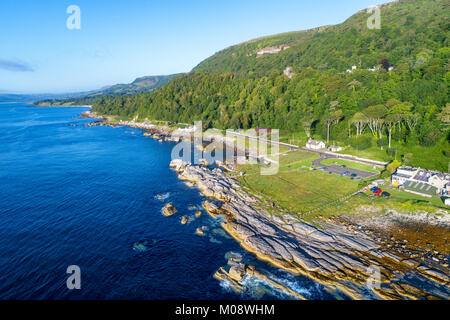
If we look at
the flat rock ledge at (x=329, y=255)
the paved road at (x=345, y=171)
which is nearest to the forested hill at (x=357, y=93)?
the paved road at (x=345, y=171)

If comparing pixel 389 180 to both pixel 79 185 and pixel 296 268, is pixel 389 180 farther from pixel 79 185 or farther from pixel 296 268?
pixel 79 185

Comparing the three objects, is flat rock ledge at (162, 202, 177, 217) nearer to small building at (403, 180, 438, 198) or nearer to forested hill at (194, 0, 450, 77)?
small building at (403, 180, 438, 198)

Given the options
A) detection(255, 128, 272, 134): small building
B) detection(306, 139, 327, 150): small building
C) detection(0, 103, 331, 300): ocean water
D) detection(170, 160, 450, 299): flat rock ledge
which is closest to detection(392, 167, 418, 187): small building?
detection(170, 160, 450, 299): flat rock ledge

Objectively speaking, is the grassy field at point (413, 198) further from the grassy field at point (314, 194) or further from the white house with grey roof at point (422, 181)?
the white house with grey roof at point (422, 181)

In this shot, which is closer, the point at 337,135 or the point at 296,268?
the point at 296,268

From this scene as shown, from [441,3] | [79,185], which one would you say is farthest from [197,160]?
[441,3]

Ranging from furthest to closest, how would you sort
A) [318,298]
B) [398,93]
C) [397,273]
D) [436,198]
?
1. [398,93]
2. [436,198]
3. [397,273]
4. [318,298]
